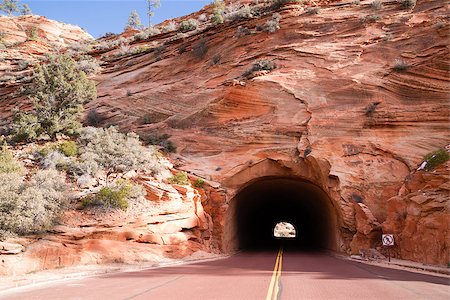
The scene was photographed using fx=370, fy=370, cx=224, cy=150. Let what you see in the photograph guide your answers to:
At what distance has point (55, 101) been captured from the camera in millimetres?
26016

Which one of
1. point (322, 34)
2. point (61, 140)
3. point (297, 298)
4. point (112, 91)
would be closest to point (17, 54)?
point (112, 91)

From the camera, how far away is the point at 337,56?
2473 centimetres

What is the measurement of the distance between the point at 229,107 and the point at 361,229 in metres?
11.2

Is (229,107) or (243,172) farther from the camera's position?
(229,107)

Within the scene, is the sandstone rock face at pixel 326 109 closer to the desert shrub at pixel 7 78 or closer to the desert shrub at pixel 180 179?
the desert shrub at pixel 180 179

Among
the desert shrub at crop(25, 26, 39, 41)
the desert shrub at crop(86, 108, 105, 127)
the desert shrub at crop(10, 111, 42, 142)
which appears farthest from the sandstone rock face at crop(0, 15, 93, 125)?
the desert shrub at crop(10, 111, 42, 142)

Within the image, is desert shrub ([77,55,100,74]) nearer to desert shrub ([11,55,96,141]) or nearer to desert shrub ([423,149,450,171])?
desert shrub ([11,55,96,141])

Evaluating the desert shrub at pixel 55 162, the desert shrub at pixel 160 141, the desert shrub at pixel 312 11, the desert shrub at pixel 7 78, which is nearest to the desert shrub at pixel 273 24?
the desert shrub at pixel 312 11

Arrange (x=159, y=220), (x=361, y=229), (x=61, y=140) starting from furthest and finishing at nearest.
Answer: (x=61, y=140) → (x=361, y=229) → (x=159, y=220)

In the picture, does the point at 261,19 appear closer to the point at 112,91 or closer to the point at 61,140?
the point at 112,91

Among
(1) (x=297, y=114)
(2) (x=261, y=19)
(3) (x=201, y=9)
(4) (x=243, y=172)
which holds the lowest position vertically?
(4) (x=243, y=172)

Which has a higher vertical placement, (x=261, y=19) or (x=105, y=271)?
(x=261, y=19)

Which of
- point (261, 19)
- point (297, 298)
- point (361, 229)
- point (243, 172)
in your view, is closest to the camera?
point (297, 298)

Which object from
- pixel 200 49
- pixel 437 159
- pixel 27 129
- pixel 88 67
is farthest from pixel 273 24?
pixel 27 129
